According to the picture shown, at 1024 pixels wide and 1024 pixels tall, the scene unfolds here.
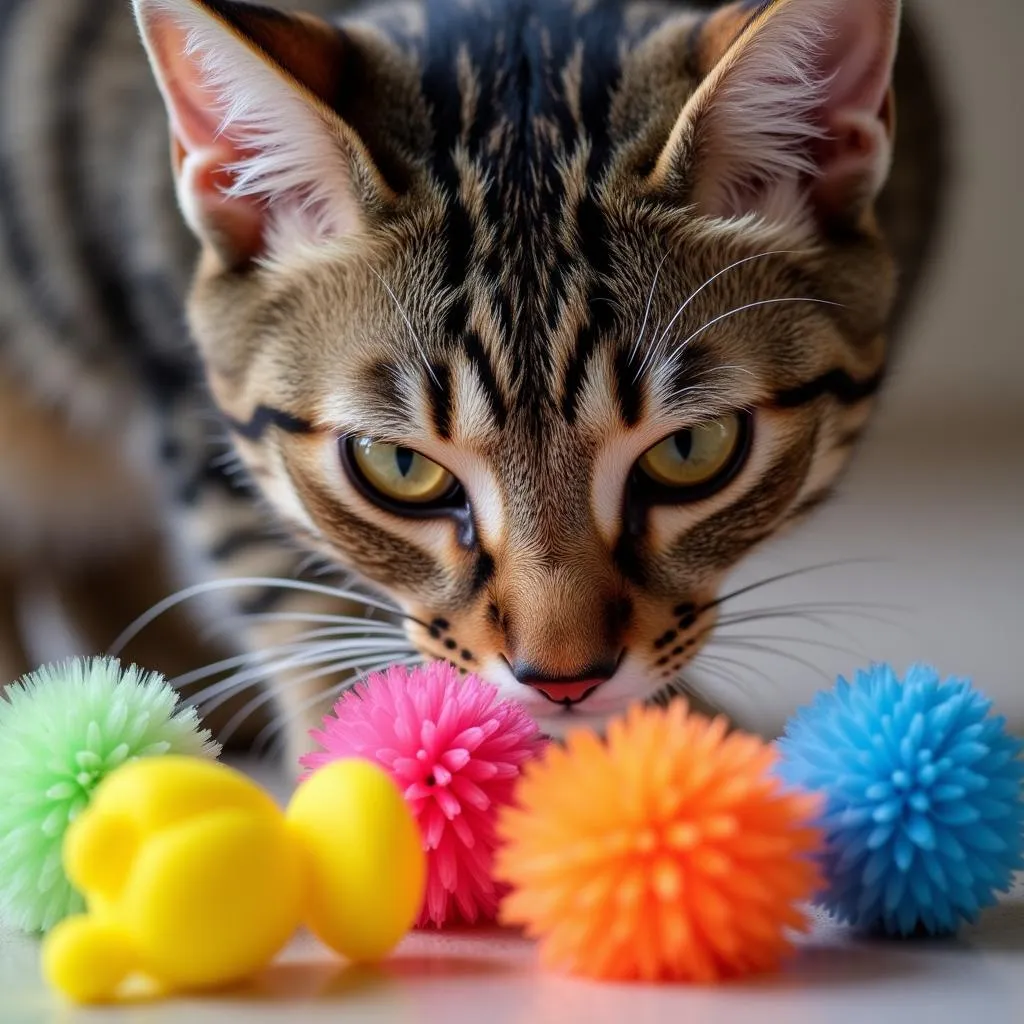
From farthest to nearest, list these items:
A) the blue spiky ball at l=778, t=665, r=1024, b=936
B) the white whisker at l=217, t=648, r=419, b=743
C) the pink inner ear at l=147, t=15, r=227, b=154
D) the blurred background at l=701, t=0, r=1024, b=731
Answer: the blurred background at l=701, t=0, r=1024, b=731 < the white whisker at l=217, t=648, r=419, b=743 < the pink inner ear at l=147, t=15, r=227, b=154 < the blue spiky ball at l=778, t=665, r=1024, b=936

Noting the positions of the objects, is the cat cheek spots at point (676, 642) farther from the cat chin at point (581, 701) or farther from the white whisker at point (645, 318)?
the white whisker at point (645, 318)

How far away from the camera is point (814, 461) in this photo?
104 cm

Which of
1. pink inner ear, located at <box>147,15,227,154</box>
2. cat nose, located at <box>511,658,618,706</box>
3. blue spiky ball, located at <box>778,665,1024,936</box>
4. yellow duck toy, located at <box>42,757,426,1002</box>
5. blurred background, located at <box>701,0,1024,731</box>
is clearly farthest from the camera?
blurred background, located at <box>701,0,1024,731</box>

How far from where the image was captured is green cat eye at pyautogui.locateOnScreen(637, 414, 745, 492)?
0.92 metres

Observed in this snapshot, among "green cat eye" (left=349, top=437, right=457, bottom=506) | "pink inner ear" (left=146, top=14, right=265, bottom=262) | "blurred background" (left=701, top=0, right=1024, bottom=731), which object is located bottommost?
"blurred background" (left=701, top=0, right=1024, bottom=731)

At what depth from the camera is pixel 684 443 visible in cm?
92

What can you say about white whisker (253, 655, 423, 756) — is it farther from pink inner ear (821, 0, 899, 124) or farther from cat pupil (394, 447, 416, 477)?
pink inner ear (821, 0, 899, 124)

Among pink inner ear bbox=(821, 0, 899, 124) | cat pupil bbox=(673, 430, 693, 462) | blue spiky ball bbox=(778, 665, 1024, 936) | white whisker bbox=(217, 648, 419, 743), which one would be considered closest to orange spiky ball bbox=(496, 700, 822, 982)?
blue spiky ball bbox=(778, 665, 1024, 936)

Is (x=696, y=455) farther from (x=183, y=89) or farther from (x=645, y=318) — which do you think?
(x=183, y=89)

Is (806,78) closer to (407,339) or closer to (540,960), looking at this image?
(407,339)

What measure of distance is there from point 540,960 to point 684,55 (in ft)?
2.12

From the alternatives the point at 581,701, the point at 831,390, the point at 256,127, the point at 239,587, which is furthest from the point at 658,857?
the point at 239,587

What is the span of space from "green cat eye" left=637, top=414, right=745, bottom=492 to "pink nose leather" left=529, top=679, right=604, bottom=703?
144mm

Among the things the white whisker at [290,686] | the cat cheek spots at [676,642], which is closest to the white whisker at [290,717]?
the white whisker at [290,686]
